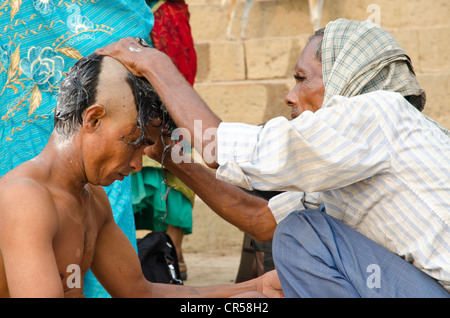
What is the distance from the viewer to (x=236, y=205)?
10.2ft

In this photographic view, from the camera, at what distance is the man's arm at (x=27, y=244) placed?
2158 mm

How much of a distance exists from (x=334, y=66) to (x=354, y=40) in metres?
0.14

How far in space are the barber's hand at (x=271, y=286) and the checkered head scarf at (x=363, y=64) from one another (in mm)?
779

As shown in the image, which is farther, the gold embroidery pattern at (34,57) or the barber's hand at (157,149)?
the gold embroidery pattern at (34,57)

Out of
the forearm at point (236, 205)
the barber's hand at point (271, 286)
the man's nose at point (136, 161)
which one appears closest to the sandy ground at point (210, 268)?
the forearm at point (236, 205)

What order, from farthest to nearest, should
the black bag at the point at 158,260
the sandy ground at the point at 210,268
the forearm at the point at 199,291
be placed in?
the sandy ground at the point at 210,268, the black bag at the point at 158,260, the forearm at the point at 199,291

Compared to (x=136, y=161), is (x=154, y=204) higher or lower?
lower

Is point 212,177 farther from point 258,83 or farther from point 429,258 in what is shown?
point 258,83

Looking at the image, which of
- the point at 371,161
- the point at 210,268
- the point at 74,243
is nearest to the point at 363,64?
the point at 371,161

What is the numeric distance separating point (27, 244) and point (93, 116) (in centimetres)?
53

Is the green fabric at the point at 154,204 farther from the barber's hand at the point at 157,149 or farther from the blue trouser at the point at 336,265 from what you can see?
the blue trouser at the point at 336,265

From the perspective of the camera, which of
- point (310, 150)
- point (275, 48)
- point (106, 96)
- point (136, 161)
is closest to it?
point (310, 150)

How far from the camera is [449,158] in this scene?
97.6 inches

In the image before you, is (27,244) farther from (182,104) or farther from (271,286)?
(271,286)
